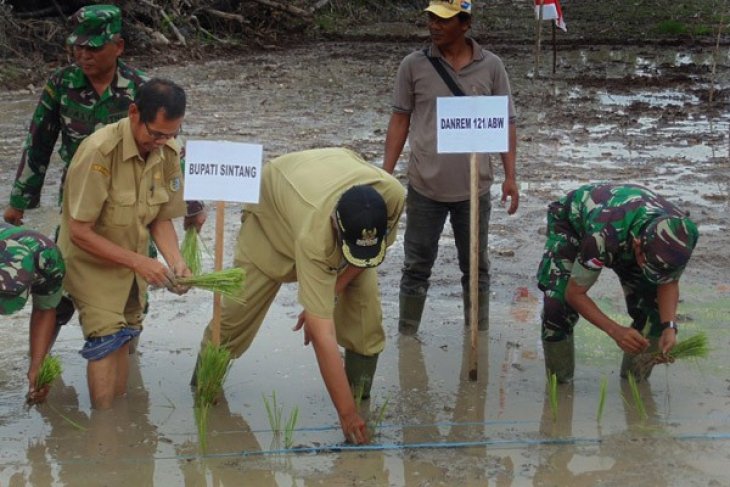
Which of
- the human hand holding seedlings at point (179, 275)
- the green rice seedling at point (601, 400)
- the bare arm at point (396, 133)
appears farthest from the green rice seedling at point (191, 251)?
the green rice seedling at point (601, 400)

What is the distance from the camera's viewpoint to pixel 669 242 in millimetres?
4676

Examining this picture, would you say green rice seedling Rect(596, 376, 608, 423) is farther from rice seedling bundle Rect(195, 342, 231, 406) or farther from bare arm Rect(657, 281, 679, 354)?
rice seedling bundle Rect(195, 342, 231, 406)

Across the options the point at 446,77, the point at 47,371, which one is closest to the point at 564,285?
the point at 446,77

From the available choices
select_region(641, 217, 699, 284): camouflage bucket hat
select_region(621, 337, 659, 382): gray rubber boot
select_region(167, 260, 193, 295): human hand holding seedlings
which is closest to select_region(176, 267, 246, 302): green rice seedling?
select_region(167, 260, 193, 295): human hand holding seedlings

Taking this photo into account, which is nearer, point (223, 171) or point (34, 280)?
point (34, 280)

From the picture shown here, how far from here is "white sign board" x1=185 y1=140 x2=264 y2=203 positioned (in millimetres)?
4914

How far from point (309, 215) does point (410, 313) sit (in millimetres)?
1907

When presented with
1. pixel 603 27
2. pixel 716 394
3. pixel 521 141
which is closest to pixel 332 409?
pixel 716 394

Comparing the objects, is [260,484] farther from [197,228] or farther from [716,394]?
[716,394]

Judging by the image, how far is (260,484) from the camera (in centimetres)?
464

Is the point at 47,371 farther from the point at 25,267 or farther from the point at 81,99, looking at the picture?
the point at 81,99

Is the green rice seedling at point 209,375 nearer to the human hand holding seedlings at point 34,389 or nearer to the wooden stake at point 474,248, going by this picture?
the human hand holding seedlings at point 34,389

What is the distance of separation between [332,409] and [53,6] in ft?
38.9

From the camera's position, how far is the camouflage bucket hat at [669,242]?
15.3ft
